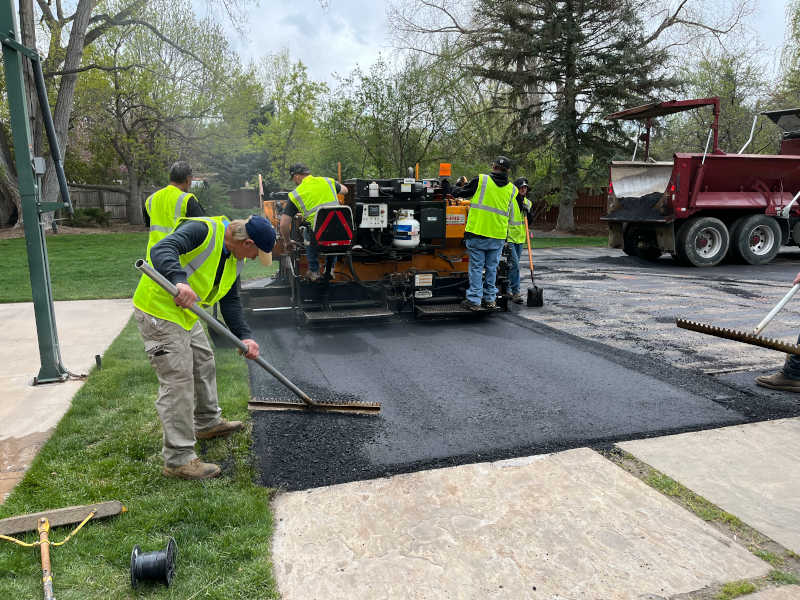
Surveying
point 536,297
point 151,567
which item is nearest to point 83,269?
point 536,297

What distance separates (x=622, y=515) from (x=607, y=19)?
1940cm

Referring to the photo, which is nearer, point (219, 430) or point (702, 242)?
point (219, 430)

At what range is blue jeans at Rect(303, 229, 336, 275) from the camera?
6.60 metres

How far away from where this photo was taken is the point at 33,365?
5.30 meters

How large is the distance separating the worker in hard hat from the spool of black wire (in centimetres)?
637

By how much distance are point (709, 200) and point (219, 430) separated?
1035cm

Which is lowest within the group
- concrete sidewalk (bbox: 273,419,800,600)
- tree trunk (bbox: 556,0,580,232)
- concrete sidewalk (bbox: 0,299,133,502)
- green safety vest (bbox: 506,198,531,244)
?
concrete sidewalk (bbox: 273,419,800,600)

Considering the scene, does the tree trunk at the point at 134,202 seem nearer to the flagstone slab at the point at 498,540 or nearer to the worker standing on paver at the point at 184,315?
the worker standing on paver at the point at 184,315

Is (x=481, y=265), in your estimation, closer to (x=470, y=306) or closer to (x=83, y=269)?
(x=470, y=306)

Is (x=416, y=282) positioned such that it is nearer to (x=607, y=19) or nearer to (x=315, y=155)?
(x=607, y=19)

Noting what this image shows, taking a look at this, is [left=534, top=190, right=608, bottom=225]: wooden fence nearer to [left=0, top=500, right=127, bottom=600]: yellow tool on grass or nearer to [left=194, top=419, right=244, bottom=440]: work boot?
[left=194, top=419, right=244, bottom=440]: work boot

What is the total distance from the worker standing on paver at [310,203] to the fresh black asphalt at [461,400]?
2.60ft

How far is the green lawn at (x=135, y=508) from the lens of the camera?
2.37 m

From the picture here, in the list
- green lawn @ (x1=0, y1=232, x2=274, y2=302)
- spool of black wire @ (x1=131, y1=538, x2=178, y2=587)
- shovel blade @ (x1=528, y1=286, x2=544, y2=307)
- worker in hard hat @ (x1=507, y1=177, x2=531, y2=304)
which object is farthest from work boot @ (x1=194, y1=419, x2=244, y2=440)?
green lawn @ (x1=0, y1=232, x2=274, y2=302)
